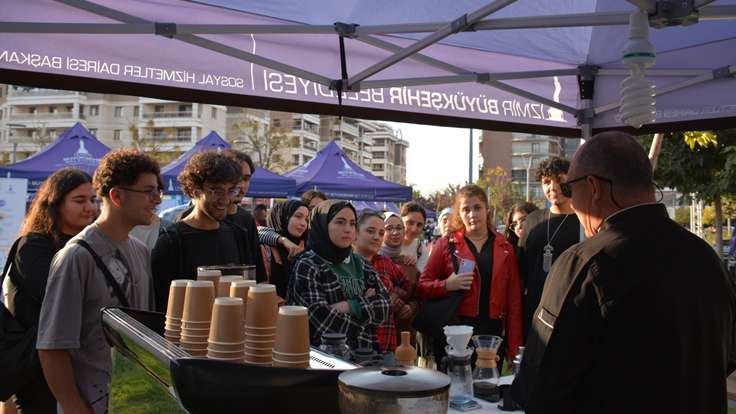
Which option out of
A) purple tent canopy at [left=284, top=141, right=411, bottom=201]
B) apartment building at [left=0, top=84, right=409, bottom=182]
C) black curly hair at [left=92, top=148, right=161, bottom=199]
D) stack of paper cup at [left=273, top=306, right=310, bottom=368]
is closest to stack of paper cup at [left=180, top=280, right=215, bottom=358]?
stack of paper cup at [left=273, top=306, right=310, bottom=368]

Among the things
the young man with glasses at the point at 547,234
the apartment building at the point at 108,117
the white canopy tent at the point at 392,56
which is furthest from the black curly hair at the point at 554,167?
the apartment building at the point at 108,117

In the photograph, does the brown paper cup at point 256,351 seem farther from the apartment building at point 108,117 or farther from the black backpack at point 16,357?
the apartment building at point 108,117

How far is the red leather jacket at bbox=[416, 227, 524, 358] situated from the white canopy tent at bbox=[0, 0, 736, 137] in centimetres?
98

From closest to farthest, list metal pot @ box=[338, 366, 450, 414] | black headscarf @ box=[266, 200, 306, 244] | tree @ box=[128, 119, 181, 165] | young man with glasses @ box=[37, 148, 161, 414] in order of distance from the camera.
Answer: metal pot @ box=[338, 366, 450, 414], young man with glasses @ box=[37, 148, 161, 414], black headscarf @ box=[266, 200, 306, 244], tree @ box=[128, 119, 181, 165]

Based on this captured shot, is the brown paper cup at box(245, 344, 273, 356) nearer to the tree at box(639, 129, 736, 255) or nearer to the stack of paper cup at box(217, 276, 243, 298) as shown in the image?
the stack of paper cup at box(217, 276, 243, 298)

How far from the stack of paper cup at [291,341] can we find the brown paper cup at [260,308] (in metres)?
0.06

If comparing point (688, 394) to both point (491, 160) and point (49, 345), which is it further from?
point (491, 160)

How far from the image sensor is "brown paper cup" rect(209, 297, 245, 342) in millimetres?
1263

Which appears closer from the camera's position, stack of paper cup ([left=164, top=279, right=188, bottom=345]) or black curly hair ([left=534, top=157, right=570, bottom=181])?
stack of paper cup ([left=164, top=279, right=188, bottom=345])

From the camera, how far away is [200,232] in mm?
2842

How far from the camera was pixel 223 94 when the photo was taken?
3.32 m

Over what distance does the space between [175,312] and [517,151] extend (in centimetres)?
9982

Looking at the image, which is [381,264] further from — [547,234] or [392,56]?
[392,56]

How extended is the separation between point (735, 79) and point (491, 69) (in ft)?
5.12
